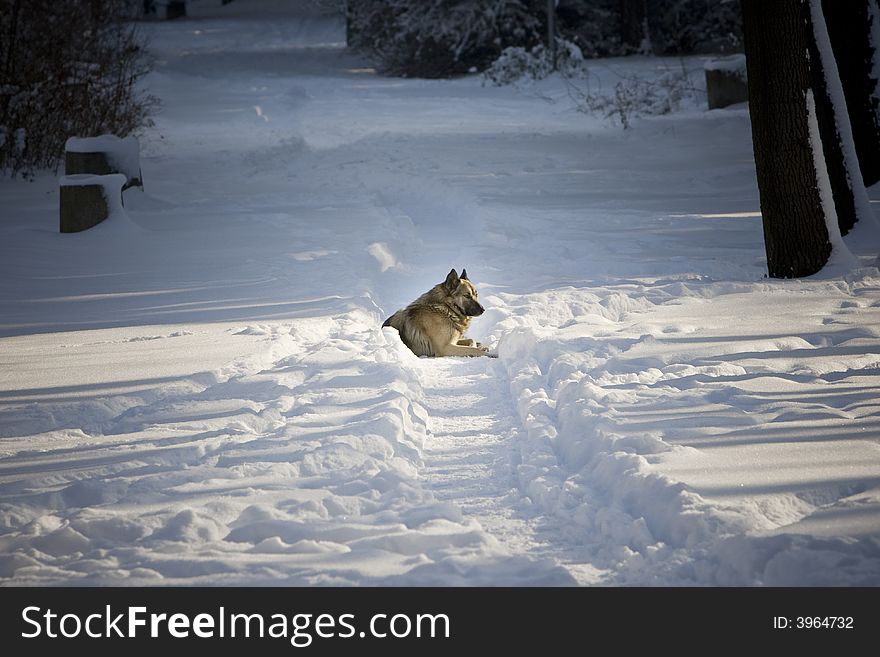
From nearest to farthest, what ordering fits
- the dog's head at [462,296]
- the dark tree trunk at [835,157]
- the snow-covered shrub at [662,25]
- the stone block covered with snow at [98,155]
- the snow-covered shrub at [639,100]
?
1. the dog's head at [462,296]
2. the dark tree trunk at [835,157]
3. the stone block covered with snow at [98,155]
4. the snow-covered shrub at [639,100]
5. the snow-covered shrub at [662,25]

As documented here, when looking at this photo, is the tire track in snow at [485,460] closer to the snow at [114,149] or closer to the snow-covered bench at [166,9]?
the snow at [114,149]

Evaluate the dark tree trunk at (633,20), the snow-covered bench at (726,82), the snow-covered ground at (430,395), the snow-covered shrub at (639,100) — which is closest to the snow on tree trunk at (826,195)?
the snow-covered ground at (430,395)

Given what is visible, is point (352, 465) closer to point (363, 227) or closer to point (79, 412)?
point (79, 412)

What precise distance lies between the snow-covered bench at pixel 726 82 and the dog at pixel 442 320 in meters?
15.7

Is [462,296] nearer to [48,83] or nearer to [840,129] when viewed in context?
[840,129]

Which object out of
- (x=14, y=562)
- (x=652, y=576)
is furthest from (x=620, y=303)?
(x=14, y=562)

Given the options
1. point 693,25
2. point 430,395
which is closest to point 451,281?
point 430,395

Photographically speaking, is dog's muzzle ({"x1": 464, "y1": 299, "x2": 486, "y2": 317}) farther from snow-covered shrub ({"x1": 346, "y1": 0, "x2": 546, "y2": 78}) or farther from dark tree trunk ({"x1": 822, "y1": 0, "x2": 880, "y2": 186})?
snow-covered shrub ({"x1": 346, "y1": 0, "x2": 546, "y2": 78})

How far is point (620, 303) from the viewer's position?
349 inches

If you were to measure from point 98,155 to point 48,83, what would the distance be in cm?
328

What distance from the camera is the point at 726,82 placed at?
2184 centimetres

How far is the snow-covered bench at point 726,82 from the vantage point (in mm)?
21734

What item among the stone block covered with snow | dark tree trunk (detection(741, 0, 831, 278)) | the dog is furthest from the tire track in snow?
the stone block covered with snow
